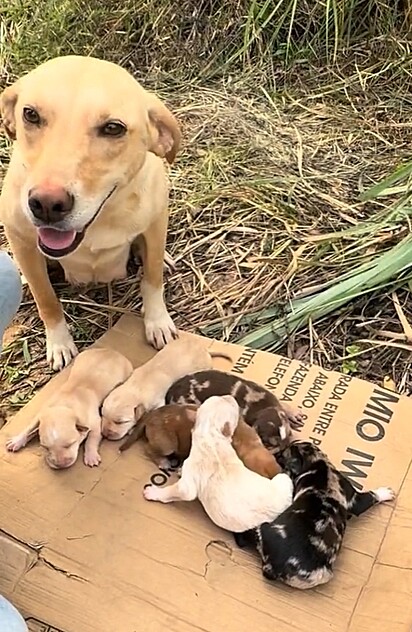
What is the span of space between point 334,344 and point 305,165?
847 mm

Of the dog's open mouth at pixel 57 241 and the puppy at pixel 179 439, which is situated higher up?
the dog's open mouth at pixel 57 241

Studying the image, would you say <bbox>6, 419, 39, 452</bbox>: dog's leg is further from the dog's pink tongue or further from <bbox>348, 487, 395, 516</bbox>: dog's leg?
<bbox>348, 487, 395, 516</bbox>: dog's leg

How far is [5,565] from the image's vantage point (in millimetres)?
1870

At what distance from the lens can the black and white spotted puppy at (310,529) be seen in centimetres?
177

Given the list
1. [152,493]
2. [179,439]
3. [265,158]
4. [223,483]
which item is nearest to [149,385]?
[179,439]

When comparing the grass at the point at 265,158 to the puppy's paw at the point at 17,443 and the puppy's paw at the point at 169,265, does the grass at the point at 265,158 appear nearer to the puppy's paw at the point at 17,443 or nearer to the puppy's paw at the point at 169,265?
the puppy's paw at the point at 169,265

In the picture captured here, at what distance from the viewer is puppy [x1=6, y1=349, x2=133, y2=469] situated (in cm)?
202

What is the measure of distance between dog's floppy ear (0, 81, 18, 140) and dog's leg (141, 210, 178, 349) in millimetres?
473

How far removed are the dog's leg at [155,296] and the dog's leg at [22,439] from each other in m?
0.46

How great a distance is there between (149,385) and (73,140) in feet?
2.12

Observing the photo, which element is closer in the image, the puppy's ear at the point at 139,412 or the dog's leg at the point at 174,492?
the dog's leg at the point at 174,492

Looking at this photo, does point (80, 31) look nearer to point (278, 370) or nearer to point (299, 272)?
→ point (299, 272)

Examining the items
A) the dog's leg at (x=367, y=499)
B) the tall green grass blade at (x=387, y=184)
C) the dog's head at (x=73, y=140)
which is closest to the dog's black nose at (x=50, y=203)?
the dog's head at (x=73, y=140)

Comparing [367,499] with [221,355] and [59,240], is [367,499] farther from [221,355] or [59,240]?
[59,240]
